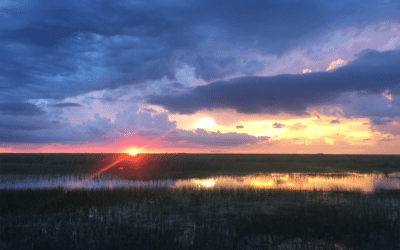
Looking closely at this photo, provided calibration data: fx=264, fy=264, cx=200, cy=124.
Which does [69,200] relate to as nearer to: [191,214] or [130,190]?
[130,190]

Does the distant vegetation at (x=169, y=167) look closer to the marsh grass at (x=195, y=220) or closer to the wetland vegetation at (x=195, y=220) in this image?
the wetland vegetation at (x=195, y=220)

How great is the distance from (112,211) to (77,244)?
173 inches

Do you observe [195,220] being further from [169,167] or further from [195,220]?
[169,167]

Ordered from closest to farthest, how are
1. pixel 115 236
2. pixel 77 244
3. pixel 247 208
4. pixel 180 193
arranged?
pixel 77 244
pixel 115 236
pixel 247 208
pixel 180 193

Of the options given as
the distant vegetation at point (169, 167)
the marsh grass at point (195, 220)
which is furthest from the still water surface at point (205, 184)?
the distant vegetation at point (169, 167)

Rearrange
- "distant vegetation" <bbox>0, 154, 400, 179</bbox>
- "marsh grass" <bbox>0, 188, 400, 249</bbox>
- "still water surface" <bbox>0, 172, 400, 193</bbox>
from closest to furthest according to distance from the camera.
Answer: "marsh grass" <bbox>0, 188, 400, 249</bbox>, "still water surface" <bbox>0, 172, 400, 193</bbox>, "distant vegetation" <bbox>0, 154, 400, 179</bbox>

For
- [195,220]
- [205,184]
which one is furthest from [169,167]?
[195,220]

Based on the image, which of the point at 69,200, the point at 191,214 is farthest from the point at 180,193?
the point at 69,200

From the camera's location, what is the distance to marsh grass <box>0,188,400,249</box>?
9672 millimetres

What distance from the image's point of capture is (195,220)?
12312mm

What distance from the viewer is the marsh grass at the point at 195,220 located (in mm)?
9672

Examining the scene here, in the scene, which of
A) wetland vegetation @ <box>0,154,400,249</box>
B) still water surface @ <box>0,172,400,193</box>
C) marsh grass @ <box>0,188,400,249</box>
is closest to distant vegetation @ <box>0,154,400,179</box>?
still water surface @ <box>0,172,400,193</box>

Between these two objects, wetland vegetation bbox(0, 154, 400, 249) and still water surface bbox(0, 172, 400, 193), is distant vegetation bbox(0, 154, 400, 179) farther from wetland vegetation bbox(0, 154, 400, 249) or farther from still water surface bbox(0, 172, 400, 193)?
wetland vegetation bbox(0, 154, 400, 249)

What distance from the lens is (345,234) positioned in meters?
10.6
